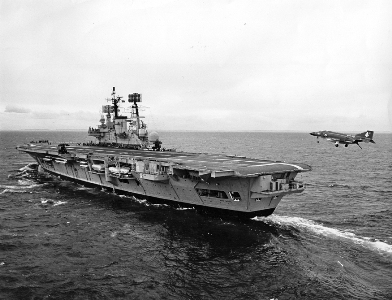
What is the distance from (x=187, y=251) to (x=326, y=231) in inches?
321

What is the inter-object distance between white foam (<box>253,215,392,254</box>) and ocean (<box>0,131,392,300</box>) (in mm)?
54

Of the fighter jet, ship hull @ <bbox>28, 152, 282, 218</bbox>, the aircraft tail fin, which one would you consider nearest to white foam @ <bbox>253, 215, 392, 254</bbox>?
ship hull @ <bbox>28, 152, 282, 218</bbox>

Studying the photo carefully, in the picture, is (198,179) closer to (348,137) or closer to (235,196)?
(235,196)

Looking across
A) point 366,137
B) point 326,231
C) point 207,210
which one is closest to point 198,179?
point 207,210

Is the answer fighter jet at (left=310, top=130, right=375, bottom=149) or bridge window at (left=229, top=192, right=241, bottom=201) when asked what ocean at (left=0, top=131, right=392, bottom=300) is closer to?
bridge window at (left=229, top=192, right=241, bottom=201)

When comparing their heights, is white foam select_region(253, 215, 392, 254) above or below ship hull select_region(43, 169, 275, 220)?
below

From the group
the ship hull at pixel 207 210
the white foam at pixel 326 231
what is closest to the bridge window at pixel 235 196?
the ship hull at pixel 207 210

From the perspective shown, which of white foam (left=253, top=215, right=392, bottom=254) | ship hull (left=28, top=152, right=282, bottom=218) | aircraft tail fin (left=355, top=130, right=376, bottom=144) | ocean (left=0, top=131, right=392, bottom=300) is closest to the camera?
ocean (left=0, top=131, right=392, bottom=300)

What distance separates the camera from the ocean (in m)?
12.1

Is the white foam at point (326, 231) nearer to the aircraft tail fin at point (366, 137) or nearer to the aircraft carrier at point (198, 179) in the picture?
the aircraft carrier at point (198, 179)

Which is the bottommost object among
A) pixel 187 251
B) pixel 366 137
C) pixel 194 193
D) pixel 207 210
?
pixel 187 251

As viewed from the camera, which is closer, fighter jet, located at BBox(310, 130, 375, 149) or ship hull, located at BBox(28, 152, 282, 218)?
ship hull, located at BBox(28, 152, 282, 218)

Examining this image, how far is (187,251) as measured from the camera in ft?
50.4

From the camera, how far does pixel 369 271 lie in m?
13.5
